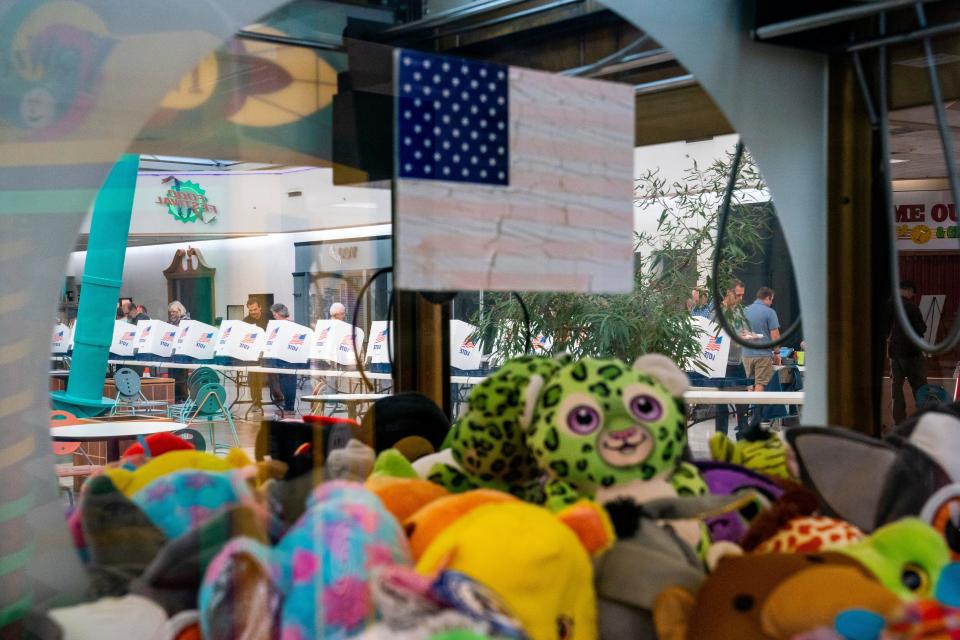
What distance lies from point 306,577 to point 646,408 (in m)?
0.48

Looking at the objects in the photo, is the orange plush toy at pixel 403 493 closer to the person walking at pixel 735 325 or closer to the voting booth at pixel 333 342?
the voting booth at pixel 333 342

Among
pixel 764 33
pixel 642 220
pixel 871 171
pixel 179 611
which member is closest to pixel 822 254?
pixel 871 171

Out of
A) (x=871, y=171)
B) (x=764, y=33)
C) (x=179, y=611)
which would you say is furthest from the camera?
(x=871, y=171)

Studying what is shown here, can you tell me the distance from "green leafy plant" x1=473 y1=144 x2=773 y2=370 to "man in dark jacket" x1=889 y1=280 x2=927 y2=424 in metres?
0.39

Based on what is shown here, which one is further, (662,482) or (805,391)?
(805,391)

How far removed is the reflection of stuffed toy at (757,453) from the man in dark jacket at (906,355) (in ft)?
1.37

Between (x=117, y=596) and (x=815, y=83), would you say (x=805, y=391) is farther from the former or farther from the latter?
(x=117, y=596)

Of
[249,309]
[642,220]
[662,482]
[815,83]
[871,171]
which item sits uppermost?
[815,83]

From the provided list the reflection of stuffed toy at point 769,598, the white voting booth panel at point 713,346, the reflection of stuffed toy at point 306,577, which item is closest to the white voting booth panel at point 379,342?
the reflection of stuffed toy at point 306,577

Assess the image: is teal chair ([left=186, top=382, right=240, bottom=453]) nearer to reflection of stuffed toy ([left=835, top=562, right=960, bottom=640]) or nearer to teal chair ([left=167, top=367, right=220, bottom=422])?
teal chair ([left=167, top=367, right=220, bottom=422])

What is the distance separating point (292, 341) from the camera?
1.08 meters

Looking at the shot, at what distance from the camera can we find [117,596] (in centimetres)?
104

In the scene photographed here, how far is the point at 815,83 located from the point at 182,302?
1081 mm

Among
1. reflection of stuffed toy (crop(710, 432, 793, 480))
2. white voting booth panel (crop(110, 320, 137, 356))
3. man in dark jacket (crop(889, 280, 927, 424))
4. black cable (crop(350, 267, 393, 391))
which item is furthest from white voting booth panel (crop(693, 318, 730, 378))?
white voting booth panel (crop(110, 320, 137, 356))
